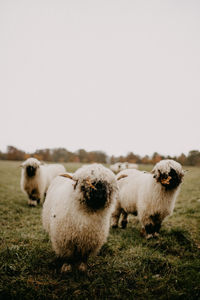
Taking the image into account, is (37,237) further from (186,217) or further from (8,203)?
(186,217)

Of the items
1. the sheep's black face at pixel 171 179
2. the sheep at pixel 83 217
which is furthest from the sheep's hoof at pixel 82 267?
the sheep's black face at pixel 171 179

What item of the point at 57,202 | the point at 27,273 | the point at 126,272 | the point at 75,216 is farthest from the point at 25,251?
the point at 126,272

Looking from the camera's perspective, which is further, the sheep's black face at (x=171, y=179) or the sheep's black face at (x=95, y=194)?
the sheep's black face at (x=171, y=179)

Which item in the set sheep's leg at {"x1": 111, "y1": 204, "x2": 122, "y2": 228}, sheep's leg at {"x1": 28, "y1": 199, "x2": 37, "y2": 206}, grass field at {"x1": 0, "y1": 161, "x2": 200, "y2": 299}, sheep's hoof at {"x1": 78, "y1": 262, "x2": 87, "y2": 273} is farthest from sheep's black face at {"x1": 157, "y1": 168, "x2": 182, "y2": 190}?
sheep's leg at {"x1": 28, "y1": 199, "x2": 37, "y2": 206}

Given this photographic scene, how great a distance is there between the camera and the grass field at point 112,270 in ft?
9.38

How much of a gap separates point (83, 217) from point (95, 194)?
0.57m

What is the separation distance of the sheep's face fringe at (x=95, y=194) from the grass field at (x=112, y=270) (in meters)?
1.30

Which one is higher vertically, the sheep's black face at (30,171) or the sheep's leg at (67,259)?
the sheep's black face at (30,171)

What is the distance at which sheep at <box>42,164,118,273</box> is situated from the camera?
3217 millimetres

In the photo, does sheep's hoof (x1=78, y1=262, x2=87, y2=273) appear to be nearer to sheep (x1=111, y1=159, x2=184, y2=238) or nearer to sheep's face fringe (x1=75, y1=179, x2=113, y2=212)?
sheep's face fringe (x1=75, y1=179, x2=113, y2=212)

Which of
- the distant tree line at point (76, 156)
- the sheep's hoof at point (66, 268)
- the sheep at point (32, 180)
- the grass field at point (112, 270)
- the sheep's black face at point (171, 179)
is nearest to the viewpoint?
the grass field at point (112, 270)

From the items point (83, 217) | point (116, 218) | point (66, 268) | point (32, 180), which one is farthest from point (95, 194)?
point (32, 180)

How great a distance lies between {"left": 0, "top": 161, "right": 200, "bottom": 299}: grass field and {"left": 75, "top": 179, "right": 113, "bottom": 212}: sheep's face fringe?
130 centimetres

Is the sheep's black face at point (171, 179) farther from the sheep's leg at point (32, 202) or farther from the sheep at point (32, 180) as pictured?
the sheep's leg at point (32, 202)
